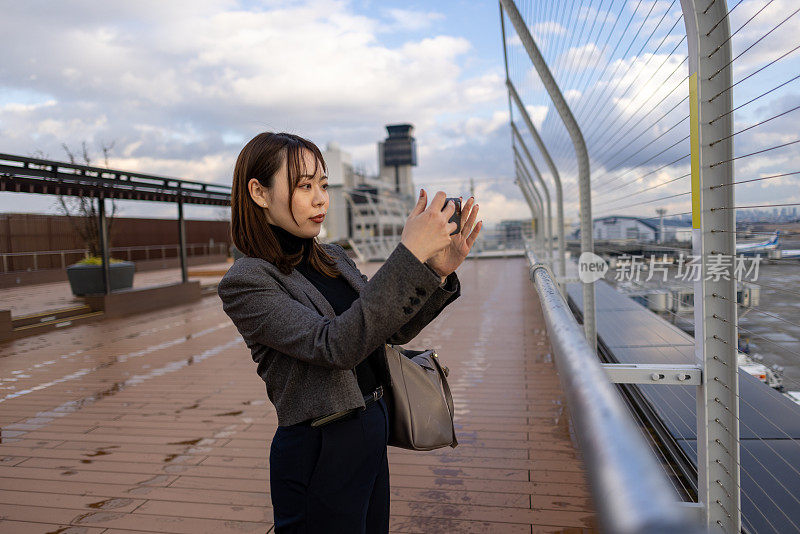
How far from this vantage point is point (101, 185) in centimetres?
855

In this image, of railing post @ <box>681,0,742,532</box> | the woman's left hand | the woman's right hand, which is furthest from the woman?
railing post @ <box>681,0,742,532</box>

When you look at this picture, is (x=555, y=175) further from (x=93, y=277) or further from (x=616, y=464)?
(x=93, y=277)

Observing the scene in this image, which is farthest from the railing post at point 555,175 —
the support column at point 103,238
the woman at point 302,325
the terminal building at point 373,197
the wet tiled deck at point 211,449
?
the support column at point 103,238

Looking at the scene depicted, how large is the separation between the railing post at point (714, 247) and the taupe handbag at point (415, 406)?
0.83 meters

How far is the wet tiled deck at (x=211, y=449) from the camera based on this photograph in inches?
94.3

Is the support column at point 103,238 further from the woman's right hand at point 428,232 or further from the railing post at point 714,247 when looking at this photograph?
the woman's right hand at point 428,232

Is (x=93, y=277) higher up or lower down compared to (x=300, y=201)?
lower down

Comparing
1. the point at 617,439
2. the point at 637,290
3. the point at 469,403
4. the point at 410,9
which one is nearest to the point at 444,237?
the point at 617,439

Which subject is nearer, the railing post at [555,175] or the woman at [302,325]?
the woman at [302,325]

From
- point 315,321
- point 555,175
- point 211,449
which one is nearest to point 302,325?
point 315,321

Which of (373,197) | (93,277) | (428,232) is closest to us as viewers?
(428,232)

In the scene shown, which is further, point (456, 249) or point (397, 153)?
point (397, 153)

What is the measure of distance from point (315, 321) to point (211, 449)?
259 centimetres

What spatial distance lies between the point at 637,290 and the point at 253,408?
9.52 feet
